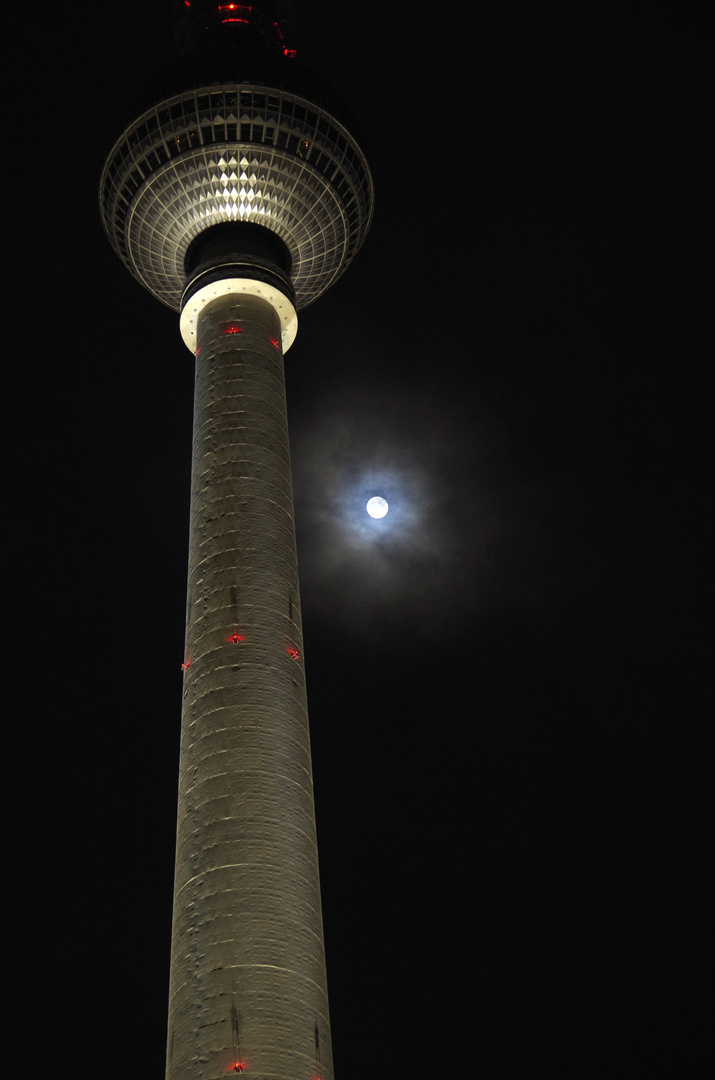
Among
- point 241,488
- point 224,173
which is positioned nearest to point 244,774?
point 241,488

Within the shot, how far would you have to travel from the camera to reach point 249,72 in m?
35.9

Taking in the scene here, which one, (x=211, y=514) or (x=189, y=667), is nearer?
(x=189, y=667)

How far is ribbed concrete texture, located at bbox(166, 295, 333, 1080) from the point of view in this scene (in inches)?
794

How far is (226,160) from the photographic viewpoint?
35969 mm

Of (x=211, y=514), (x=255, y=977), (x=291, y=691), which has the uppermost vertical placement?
(x=211, y=514)

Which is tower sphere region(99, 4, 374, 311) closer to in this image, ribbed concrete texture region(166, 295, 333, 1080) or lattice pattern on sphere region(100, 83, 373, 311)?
lattice pattern on sphere region(100, 83, 373, 311)

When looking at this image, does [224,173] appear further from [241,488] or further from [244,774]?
[244,774]

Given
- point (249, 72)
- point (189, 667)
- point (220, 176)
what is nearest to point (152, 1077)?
point (189, 667)

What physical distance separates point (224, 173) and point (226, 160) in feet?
1.34

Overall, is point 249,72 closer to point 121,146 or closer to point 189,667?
point 121,146

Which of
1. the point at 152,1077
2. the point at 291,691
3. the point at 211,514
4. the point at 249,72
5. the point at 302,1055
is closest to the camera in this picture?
the point at 302,1055

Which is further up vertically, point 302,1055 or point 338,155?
point 338,155

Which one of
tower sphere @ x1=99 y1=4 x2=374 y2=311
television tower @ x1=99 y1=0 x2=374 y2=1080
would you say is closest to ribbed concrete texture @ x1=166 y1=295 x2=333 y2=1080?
television tower @ x1=99 y1=0 x2=374 y2=1080

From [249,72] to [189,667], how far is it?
2066 cm
